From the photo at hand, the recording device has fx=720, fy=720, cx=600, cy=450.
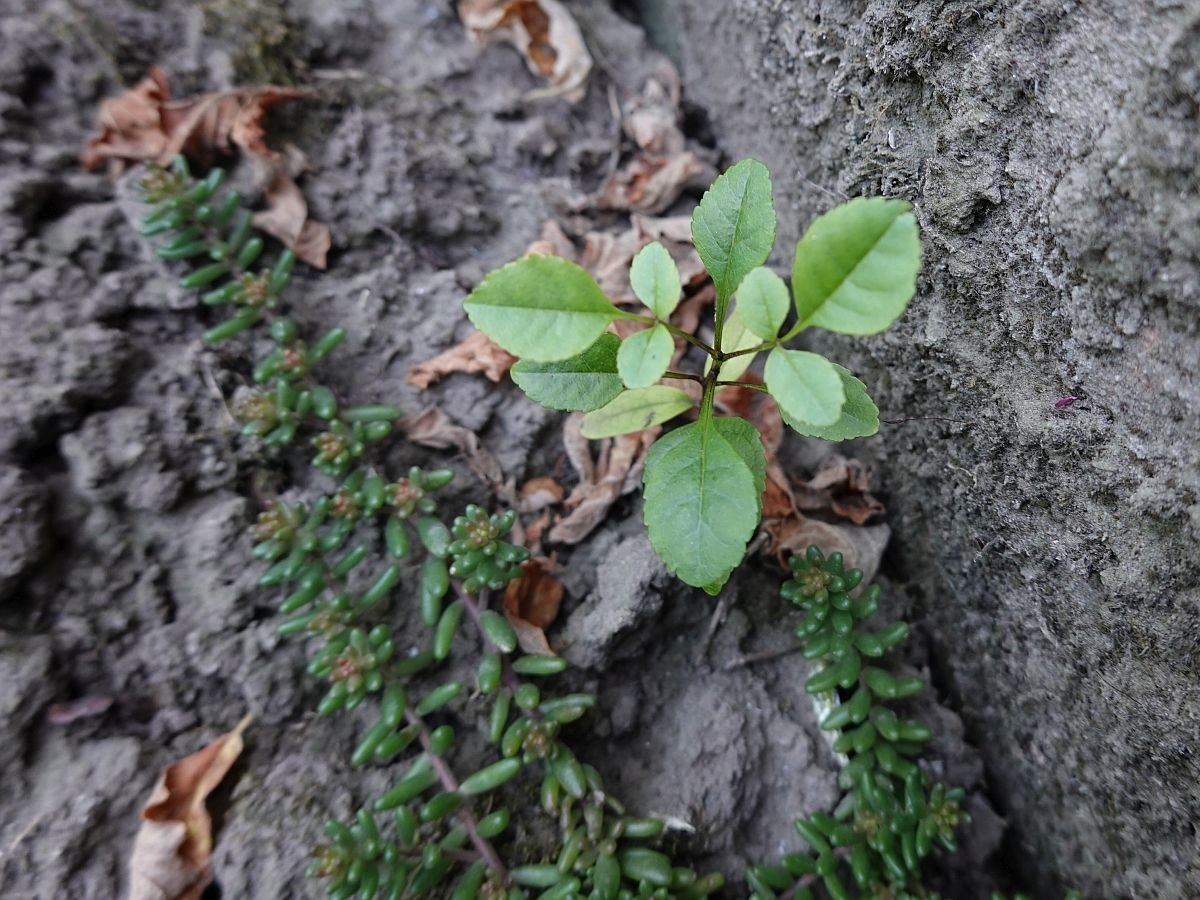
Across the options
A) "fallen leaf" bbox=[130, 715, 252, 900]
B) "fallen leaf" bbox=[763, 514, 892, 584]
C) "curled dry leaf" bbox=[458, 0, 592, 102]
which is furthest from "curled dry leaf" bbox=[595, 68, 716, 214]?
"fallen leaf" bbox=[130, 715, 252, 900]

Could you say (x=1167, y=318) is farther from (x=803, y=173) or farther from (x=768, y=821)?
(x=768, y=821)

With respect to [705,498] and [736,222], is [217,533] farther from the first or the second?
[736,222]

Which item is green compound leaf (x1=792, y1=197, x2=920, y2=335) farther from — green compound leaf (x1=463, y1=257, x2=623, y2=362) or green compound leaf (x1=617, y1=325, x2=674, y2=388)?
green compound leaf (x1=463, y1=257, x2=623, y2=362)

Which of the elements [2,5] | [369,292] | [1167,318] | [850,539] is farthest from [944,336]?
[2,5]

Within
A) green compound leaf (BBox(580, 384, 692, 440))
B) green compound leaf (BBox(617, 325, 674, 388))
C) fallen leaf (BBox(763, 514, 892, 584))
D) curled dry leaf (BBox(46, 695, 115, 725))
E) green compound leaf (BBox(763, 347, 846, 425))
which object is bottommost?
curled dry leaf (BBox(46, 695, 115, 725))

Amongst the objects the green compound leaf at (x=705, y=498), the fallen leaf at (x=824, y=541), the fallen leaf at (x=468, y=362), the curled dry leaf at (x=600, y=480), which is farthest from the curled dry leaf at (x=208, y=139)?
the fallen leaf at (x=824, y=541)

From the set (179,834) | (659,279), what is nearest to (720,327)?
(659,279)
